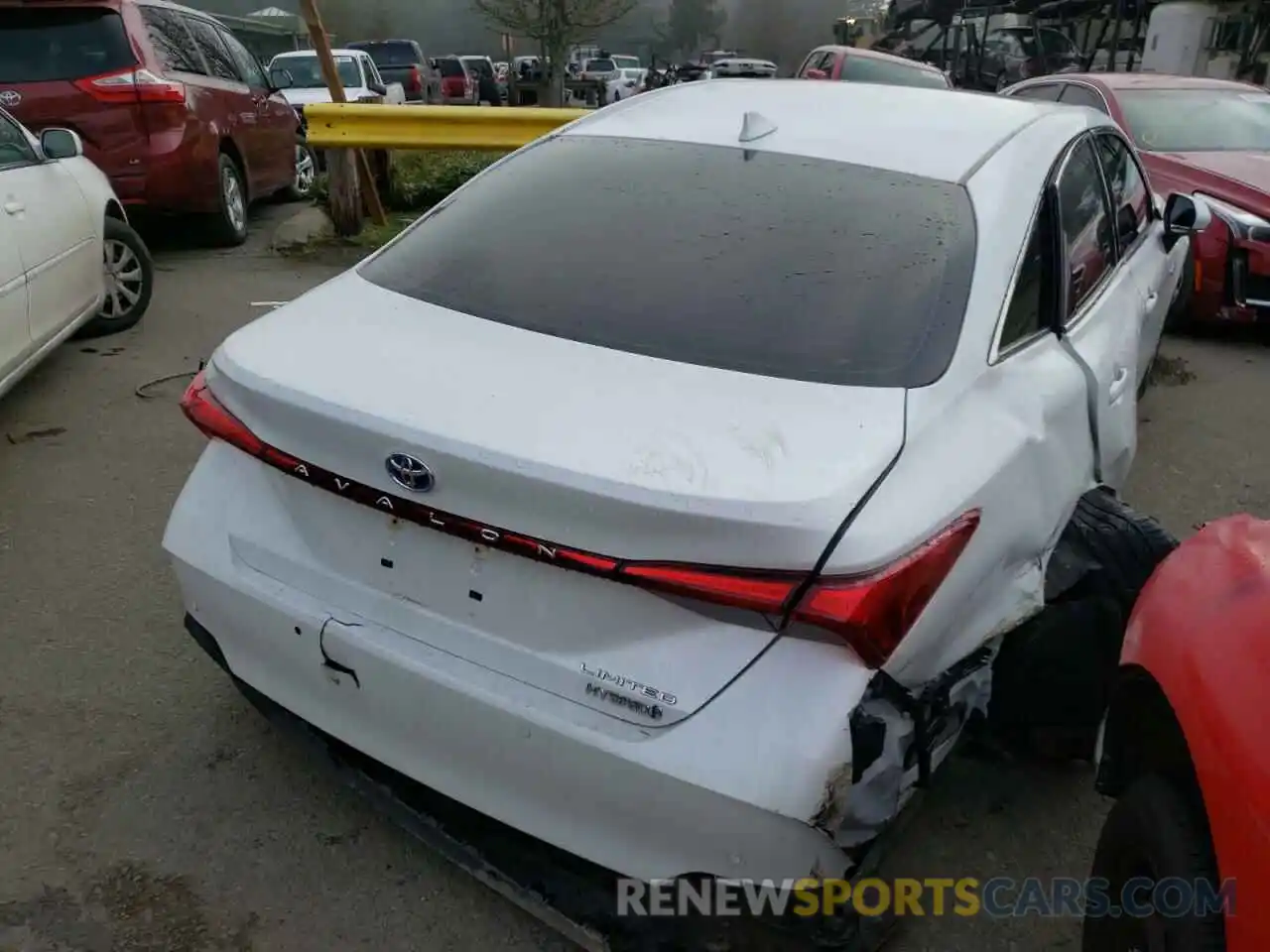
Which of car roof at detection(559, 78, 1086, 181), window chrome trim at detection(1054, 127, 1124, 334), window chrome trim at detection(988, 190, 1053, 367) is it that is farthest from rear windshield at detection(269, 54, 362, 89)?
window chrome trim at detection(988, 190, 1053, 367)

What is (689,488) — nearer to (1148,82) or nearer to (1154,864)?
(1154,864)

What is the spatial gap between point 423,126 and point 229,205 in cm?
188

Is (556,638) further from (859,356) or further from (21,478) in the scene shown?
(21,478)

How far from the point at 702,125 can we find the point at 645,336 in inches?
38.4

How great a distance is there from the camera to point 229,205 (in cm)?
878

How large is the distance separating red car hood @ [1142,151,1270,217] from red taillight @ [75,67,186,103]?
696 centimetres

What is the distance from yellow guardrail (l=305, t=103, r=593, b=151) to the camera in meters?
8.06

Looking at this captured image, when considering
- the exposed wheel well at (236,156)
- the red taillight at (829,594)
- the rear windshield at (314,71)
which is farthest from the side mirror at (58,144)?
the rear windshield at (314,71)

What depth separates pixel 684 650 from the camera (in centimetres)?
178

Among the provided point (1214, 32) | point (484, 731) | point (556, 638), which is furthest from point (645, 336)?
point (1214, 32)

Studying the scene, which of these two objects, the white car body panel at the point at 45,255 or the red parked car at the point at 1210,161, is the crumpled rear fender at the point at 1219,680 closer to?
the white car body panel at the point at 45,255

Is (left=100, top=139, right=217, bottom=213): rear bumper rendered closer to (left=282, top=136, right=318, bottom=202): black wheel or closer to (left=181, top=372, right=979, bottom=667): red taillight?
(left=282, top=136, right=318, bottom=202): black wheel

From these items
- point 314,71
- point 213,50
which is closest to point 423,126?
point 213,50

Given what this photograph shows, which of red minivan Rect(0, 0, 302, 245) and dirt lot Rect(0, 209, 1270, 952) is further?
red minivan Rect(0, 0, 302, 245)
